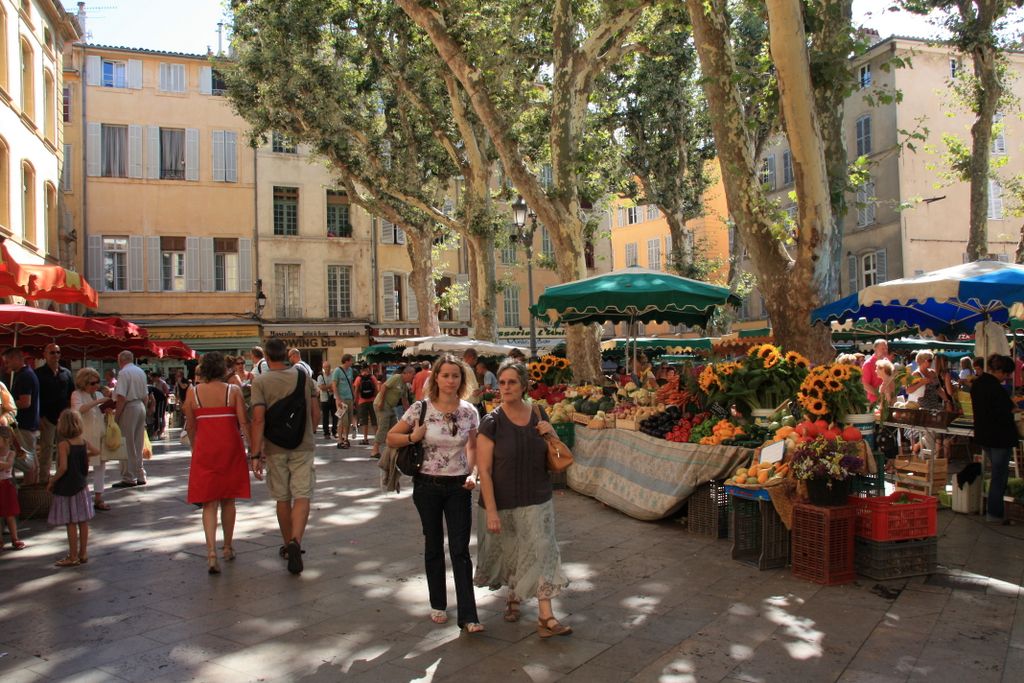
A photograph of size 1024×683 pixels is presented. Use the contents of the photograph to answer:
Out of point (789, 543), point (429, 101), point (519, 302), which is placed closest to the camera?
point (789, 543)

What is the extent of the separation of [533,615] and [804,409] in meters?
3.10

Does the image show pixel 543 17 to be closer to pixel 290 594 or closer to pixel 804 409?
pixel 804 409

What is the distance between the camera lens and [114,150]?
3102 centimetres

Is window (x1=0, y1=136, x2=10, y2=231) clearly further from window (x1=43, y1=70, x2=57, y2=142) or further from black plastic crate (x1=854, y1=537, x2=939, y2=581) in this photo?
black plastic crate (x1=854, y1=537, x2=939, y2=581)

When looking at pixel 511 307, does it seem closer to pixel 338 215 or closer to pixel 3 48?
pixel 338 215

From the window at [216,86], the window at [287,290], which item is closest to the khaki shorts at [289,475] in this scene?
the window at [287,290]

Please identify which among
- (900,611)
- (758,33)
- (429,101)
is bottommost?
(900,611)

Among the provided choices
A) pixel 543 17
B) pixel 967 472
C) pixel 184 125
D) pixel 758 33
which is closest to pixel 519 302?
pixel 184 125

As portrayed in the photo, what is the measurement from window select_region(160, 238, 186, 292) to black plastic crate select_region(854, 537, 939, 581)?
2949 centimetres

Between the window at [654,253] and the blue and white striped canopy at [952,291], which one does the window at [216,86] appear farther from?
the blue and white striped canopy at [952,291]

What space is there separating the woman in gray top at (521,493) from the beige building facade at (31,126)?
50.5ft

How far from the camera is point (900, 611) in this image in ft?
16.7

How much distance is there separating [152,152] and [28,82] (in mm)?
11554

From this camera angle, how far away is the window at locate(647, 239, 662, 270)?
42188 millimetres
